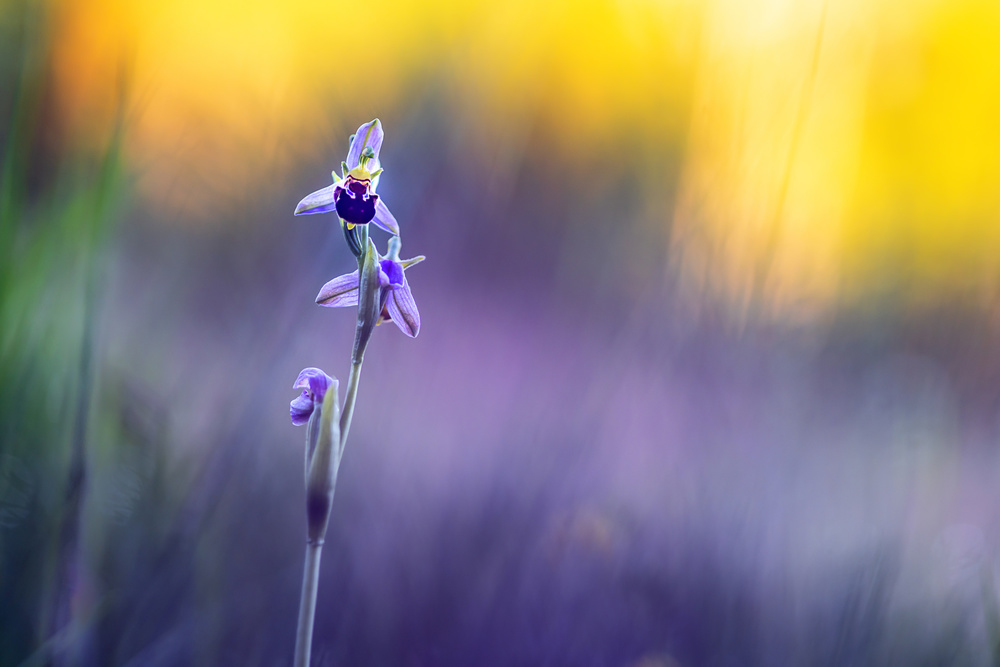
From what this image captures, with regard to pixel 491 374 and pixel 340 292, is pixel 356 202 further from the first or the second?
pixel 491 374

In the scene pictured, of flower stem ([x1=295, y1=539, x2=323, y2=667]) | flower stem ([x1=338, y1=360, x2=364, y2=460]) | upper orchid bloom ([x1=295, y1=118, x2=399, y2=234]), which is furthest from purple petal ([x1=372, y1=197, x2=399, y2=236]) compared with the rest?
flower stem ([x1=295, y1=539, x2=323, y2=667])

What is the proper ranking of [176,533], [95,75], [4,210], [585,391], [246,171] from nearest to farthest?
1. [4,210]
2. [176,533]
3. [95,75]
4. [246,171]
5. [585,391]

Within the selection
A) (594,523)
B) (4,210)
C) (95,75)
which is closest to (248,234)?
(95,75)

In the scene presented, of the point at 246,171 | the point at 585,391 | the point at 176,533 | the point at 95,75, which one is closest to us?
the point at 176,533

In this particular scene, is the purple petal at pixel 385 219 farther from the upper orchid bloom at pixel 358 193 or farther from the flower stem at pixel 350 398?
the flower stem at pixel 350 398

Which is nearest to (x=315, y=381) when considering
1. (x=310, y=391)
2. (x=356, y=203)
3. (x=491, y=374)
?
(x=310, y=391)

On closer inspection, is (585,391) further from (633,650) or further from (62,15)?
(62,15)

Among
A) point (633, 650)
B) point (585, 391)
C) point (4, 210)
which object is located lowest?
point (633, 650)
